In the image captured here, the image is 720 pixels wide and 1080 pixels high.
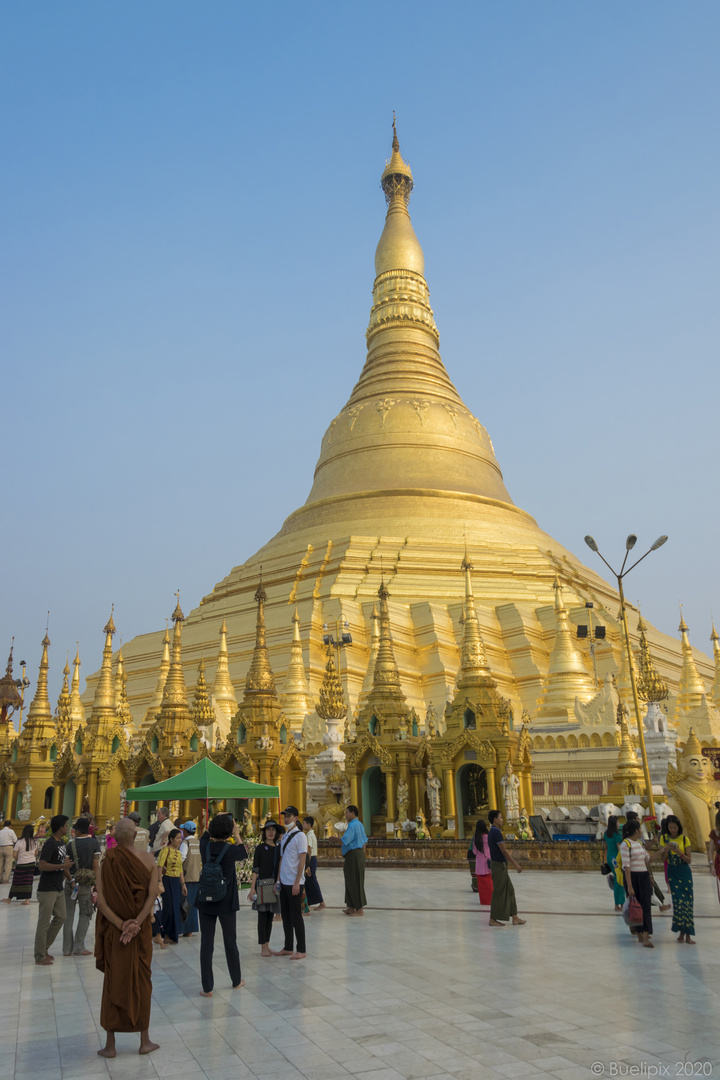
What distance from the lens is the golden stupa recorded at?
3023 cm

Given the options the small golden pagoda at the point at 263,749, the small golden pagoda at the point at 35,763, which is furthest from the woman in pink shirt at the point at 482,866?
the small golden pagoda at the point at 35,763

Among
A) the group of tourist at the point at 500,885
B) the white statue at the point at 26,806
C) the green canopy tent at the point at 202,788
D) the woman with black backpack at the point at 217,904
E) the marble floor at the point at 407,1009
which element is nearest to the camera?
the marble floor at the point at 407,1009

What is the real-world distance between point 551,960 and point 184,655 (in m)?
33.6

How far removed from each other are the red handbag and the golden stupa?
15444 mm

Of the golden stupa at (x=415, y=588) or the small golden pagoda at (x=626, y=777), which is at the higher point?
the golden stupa at (x=415, y=588)

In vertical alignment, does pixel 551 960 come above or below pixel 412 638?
below

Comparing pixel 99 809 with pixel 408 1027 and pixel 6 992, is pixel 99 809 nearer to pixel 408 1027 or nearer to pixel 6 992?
pixel 6 992

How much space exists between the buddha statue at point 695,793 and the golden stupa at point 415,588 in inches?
225

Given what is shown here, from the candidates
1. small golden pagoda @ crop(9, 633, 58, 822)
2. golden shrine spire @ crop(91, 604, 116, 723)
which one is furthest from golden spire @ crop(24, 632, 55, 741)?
golden shrine spire @ crop(91, 604, 116, 723)

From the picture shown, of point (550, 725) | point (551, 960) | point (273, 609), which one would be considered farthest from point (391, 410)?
point (551, 960)

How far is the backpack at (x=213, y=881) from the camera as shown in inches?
273

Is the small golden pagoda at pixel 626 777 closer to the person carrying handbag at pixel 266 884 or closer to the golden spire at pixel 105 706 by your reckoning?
the person carrying handbag at pixel 266 884

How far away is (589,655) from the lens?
112 feet

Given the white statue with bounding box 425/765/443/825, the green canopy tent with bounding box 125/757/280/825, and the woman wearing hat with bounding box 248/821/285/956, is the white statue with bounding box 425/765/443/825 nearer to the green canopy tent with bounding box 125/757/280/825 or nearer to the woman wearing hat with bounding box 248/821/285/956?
the green canopy tent with bounding box 125/757/280/825
